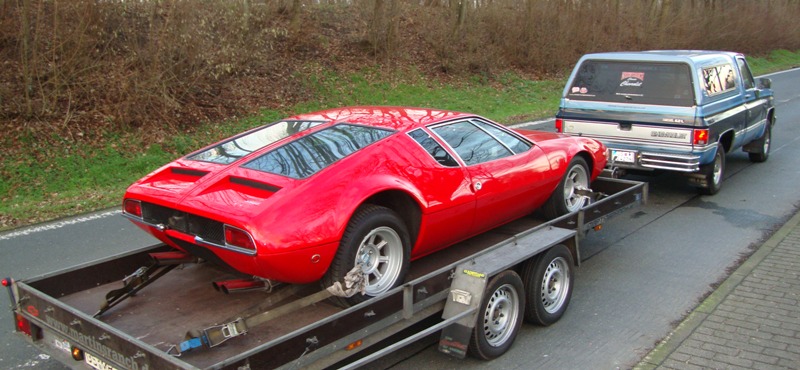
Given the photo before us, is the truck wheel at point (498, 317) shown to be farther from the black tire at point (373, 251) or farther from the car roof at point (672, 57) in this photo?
the car roof at point (672, 57)

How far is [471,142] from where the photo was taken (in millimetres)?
5375

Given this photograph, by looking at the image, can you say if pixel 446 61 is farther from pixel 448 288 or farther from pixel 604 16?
pixel 448 288

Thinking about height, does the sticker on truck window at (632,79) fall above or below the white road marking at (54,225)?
above

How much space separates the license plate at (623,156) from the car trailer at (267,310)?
358cm

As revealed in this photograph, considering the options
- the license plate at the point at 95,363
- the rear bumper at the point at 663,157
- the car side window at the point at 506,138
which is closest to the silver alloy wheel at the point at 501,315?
the car side window at the point at 506,138

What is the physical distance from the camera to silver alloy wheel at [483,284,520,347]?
4.46 m

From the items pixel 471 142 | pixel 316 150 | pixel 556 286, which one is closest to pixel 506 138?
pixel 471 142

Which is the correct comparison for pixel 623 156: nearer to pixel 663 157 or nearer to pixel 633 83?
pixel 663 157

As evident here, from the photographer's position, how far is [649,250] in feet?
22.6

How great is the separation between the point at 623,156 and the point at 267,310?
5870mm

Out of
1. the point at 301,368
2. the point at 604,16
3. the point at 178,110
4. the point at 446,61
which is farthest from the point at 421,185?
the point at 604,16

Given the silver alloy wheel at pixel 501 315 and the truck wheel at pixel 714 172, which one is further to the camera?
the truck wheel at pixel 714 172

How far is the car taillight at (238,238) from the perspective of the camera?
12.5 feet

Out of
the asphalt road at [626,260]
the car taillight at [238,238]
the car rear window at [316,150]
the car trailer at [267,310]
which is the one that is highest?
the car rear window at [316,150]
